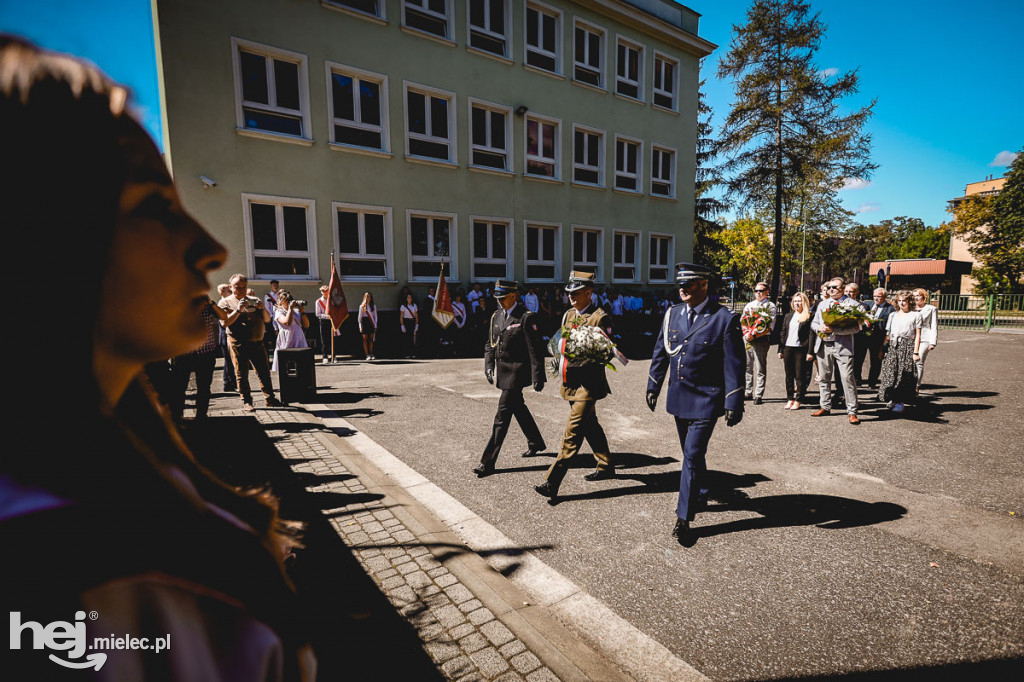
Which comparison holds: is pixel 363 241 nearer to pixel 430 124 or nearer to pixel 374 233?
pixel 374 233

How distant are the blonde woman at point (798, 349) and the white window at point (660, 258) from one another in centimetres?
1560

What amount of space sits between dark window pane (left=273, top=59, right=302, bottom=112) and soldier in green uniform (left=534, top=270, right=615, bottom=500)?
13286mm

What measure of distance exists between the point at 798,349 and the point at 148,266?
939cm

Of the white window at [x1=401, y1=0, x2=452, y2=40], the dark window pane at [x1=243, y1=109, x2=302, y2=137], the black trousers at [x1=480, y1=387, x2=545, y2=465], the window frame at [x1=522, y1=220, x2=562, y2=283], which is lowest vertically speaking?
the black trousers at [x1=480, y1=387, x2=545, y2=465]

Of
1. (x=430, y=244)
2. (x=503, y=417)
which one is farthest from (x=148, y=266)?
(x=430, y=244)

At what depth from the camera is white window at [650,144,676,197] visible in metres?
23.4

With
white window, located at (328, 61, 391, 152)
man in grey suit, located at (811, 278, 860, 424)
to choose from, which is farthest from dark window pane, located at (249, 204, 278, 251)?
man in grey suit, located at (811, 278, 860, 424)

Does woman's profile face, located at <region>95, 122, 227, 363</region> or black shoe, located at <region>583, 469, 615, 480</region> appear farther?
black shoe, located at <region>583, 469, 615, 480</region>

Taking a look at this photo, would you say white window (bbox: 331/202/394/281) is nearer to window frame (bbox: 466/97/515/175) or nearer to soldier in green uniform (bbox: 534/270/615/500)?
window frame (bbox: 466/97/515/175)

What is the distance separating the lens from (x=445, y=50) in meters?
16.7

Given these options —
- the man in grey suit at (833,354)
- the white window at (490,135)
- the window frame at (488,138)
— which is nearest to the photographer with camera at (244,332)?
the man in grey suit at (833,354)

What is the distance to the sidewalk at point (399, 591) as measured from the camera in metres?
2.46

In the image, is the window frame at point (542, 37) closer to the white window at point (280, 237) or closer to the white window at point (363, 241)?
the white window at point (363, 241)

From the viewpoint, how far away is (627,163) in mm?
22531
